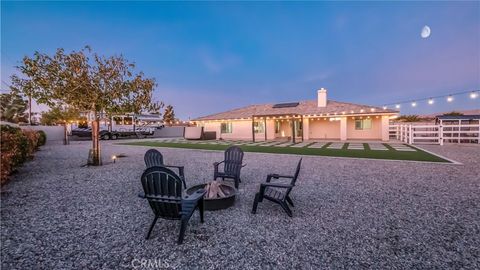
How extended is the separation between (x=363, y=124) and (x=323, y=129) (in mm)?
3698

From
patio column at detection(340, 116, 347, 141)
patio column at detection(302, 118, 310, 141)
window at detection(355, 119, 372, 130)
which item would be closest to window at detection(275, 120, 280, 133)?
patio column at detection(302, 118, 310, 141)

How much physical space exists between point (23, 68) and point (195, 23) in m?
41.1

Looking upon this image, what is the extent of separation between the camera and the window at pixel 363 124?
1975 cm

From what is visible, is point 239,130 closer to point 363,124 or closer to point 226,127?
point 226,127

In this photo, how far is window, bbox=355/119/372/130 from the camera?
19.8 meters

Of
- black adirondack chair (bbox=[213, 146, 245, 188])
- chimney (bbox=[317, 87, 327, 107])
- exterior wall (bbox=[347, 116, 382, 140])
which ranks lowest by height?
black adirondack chair (bbox=[213, 146, 245, 188])

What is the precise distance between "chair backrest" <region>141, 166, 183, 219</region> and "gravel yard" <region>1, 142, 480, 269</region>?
1.69ft

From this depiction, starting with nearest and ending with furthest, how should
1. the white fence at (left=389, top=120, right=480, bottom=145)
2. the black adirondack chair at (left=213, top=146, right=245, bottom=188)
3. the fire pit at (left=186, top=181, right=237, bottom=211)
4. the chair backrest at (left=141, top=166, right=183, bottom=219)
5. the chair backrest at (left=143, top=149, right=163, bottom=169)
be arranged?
the chair backrest at (left=141, top=166, right=183, bottom=219) → the fire pit at (left=186, top=181, right=237, bottom=211) → the chair backrest at (left=143, top=149, right=163, bottom=169) → the black adirondack chair at (left=213, top=146, right=245, bottom=188) → the white fence at (left=389, top=120, right=480, bottom=145)

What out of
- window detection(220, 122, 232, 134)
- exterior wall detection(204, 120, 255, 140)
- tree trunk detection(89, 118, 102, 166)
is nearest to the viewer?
tree trunk detection(89, 118, 102, 166)

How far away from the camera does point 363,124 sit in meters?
20.0

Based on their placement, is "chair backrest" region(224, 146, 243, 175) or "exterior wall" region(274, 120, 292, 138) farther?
"exterior wall" region(274, 120, 292, 138)

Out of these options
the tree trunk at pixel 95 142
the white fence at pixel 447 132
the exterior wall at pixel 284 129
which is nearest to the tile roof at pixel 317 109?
the exterior wall at pixel 284 129

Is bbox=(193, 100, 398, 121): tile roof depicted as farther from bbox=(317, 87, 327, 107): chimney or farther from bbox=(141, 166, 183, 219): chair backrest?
bbox=(141, 166, 183, 219): chair backrest

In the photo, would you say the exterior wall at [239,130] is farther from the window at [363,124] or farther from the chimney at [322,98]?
the window at [363,124]
